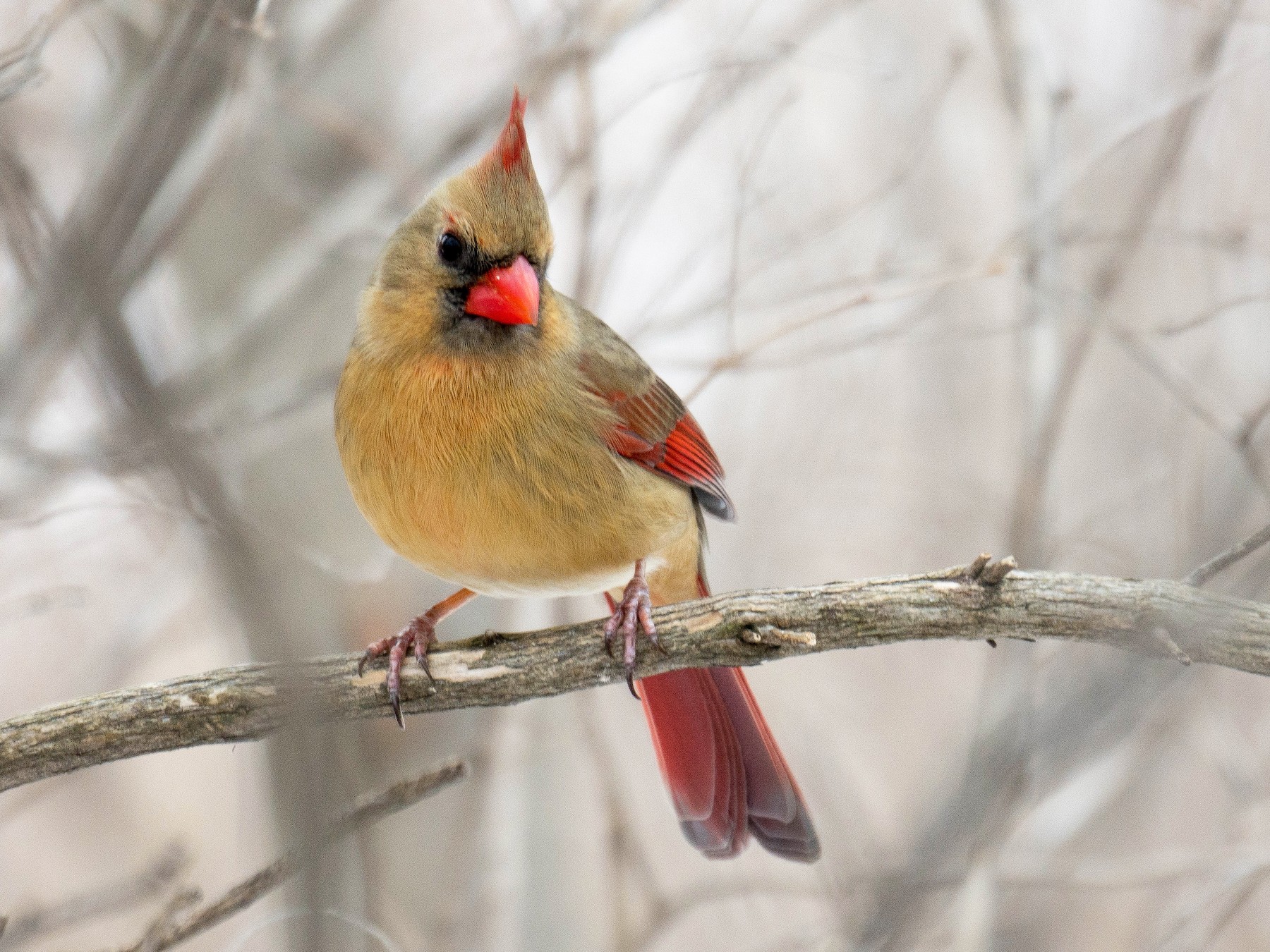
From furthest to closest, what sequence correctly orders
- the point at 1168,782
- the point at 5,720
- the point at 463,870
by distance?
the point at 1168,782 → the point at 463,870 → the point at 5,720

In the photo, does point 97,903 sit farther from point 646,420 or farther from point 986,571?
point 986,571

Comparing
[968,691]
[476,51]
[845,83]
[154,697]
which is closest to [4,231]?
[154,697]

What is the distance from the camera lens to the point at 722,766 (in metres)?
2.83

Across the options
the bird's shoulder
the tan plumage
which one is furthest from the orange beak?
the bird's shoulder

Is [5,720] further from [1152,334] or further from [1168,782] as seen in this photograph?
[1168,782]

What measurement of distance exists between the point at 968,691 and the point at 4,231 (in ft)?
16.4

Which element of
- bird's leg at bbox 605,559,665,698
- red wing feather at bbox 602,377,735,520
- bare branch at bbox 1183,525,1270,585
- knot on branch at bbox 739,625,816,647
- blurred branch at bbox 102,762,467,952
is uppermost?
red wing feather at bbox 602,377,735,520

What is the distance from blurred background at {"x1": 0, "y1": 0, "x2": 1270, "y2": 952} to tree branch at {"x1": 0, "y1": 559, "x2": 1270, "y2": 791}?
19 cm

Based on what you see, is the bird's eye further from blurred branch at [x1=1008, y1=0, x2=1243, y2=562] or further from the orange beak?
blurred branch at [x1=1008, y1=0, x2=1243, y2=562]

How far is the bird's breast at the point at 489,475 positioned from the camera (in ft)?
7.71

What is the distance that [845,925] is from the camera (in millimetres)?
2941

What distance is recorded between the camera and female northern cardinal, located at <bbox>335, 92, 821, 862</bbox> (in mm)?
2338

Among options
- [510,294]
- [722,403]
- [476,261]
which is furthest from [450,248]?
[722,403]

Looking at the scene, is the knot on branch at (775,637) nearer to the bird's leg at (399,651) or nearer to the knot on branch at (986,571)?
the knot on branch at (986,571)
